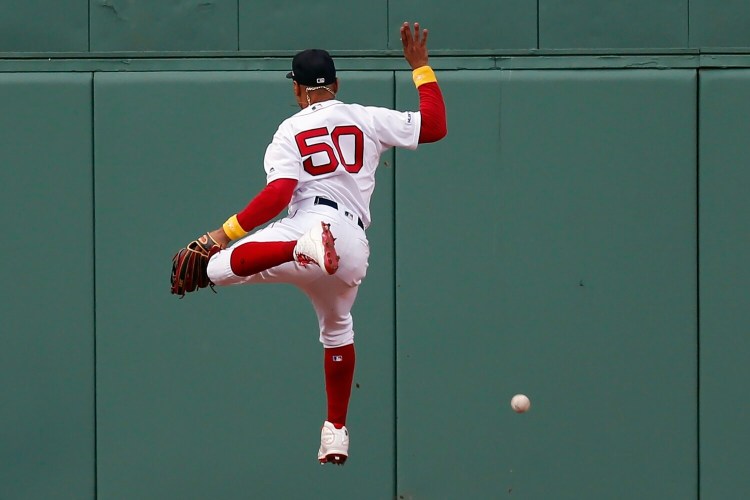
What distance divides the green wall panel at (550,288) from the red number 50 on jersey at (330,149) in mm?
2443

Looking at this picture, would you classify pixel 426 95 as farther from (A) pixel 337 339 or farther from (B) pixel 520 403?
(B) pixel 520 403

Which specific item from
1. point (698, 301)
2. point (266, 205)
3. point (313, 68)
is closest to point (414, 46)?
point (313, 68)

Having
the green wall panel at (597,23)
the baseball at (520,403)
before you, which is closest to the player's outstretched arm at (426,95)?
the baseball at (520,403)

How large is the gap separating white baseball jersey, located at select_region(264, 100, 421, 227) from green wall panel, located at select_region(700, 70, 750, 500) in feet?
9.87

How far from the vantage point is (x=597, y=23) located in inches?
347

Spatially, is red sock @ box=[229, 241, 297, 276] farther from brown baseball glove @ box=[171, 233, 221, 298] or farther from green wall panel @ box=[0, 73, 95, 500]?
green wall panel @ box=[0, 73, 95, 500]

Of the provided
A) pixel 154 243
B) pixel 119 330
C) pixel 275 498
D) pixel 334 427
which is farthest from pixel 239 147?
pixel 334 427

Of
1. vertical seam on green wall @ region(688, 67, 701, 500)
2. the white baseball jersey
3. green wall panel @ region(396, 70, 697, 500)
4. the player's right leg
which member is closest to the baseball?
green wall panel @ region(396, 70, 697, 500)

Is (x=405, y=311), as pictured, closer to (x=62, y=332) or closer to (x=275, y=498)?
(x=275, y=498)

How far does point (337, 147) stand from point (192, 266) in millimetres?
785

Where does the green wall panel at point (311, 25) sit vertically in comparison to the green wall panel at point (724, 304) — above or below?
above

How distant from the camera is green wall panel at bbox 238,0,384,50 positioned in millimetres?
8828

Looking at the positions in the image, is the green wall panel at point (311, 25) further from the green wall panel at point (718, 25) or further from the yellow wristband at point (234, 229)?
the yellow wristband at point (234, 229)

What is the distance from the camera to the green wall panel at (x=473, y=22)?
28.9 ft
